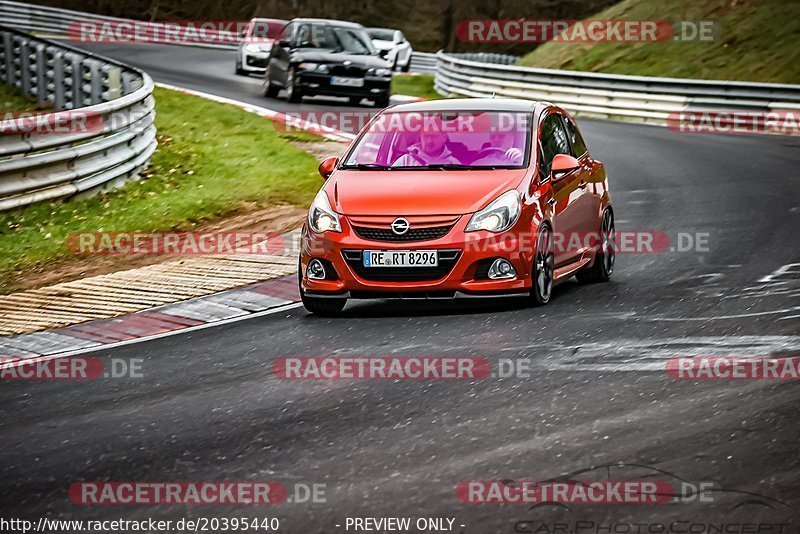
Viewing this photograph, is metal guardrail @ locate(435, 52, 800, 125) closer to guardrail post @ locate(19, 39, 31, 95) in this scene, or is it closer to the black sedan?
the black sedan

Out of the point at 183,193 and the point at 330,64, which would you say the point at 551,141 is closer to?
the point at 183,193

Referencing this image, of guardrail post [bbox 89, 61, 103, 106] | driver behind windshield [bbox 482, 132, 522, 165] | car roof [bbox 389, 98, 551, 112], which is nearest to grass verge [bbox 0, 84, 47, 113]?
guardrail post [bbox 89, 61, 103, 106]

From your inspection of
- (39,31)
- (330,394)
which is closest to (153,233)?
(330,394)

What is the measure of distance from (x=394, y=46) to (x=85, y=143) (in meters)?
29.3

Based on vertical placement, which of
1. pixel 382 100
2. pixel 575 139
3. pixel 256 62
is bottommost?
pixel 256 62

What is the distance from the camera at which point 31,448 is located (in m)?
7.12

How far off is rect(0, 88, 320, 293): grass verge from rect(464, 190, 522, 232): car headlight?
493 centimetres

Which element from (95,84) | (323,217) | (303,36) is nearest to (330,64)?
(303,36)

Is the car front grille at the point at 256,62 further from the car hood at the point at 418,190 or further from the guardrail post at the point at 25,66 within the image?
the car hood at the point at 418,190

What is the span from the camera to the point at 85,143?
54.6ft

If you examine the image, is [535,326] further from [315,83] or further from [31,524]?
[315,83]

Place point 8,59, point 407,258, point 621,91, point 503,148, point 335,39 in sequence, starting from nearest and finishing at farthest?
1. point 407,258
2. point 503,148
3. point 8,59
4. point 335,39
5. point 621,91

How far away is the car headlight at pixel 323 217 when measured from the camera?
10.6 metres

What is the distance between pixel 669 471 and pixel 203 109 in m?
20.1
